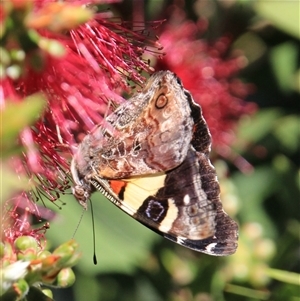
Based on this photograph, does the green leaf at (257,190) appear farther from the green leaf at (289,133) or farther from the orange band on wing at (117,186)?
the orange band on wing at (117,186)

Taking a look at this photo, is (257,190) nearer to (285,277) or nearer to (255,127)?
(255,127)

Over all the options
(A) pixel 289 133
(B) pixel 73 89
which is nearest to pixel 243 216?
(A) pixel 289 133

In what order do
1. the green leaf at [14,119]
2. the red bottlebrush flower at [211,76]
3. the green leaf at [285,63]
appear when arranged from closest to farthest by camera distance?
the green leaf at [14,119], the red bottlebrush flower at [211,76], the green leaf at [285,63]

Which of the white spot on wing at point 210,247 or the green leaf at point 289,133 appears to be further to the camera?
the green leaf at point 289,133

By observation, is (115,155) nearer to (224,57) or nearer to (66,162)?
(66,162)

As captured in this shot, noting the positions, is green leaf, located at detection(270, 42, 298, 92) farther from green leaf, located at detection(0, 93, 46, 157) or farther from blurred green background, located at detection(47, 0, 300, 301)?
green leaf, located at detection(0, 93, 46, 157)

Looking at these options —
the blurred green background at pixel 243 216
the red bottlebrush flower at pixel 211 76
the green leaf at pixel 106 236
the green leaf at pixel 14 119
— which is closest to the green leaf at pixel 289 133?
the blurred green background at pixel 243 216

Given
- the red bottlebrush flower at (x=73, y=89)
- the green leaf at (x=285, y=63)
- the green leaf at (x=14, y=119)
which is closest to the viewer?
the green leaf at (x=14, y=119)
